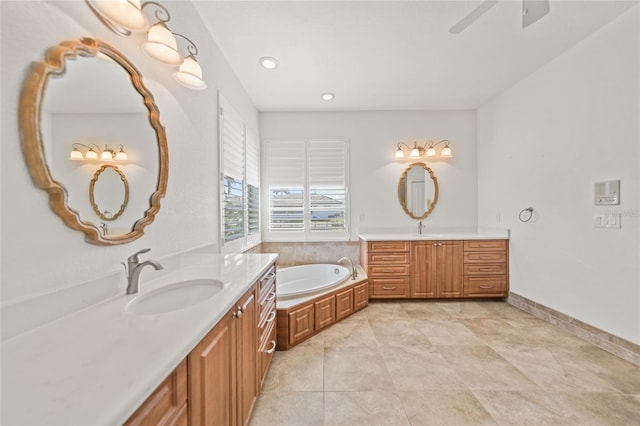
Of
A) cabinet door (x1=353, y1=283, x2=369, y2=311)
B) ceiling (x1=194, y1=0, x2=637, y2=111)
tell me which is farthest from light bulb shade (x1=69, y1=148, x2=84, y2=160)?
cabinet door (x1=353, y1=283, x2=369, y2=311)

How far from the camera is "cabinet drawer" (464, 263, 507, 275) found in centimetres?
327

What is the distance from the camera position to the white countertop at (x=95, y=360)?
484mm

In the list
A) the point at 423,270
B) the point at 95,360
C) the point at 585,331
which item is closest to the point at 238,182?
the point at 95,360

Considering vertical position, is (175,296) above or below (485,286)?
above

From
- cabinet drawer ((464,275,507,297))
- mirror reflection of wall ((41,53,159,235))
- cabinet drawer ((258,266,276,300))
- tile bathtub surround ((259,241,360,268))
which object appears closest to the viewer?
mirror reflection of wall ((41,53,159,235))

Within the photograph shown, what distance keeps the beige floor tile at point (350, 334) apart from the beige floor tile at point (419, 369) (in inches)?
7.7

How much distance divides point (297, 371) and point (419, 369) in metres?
0.94

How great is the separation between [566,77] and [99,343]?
156 inches

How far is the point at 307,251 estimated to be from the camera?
377 centimetres

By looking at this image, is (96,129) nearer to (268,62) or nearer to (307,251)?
(268,62)

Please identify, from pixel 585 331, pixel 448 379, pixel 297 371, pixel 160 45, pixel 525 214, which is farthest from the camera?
pixel 525 214

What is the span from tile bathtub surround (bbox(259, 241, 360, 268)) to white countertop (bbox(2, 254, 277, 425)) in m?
2.66

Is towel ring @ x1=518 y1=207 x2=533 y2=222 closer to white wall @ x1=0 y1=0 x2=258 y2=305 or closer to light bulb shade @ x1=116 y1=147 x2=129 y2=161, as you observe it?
white wall @ x1=0 y1=0 x2=258 y2=305

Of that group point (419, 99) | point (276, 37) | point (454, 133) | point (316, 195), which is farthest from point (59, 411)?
point (454, 133)
